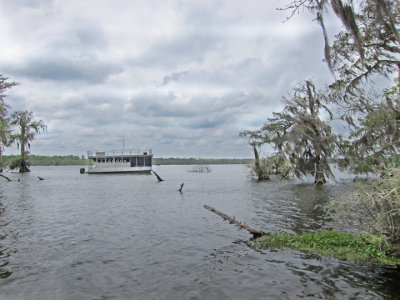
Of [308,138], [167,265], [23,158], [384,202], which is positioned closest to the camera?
[384,202]

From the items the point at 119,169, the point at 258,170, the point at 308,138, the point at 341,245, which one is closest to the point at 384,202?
the point at 341,245

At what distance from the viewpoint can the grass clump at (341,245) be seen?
287 inches

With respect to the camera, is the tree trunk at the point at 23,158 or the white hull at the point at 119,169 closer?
the tree trunk at the point at 23,158

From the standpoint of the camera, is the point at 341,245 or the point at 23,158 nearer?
the point at 341,245

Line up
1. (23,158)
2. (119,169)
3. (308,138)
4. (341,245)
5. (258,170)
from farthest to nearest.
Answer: (23,158)
(119,169)
(258,170)
(308,138)
(341,245)

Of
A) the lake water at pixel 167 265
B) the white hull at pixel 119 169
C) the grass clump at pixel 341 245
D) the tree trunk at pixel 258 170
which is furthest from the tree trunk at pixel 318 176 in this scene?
the white hull at pixel 119 169

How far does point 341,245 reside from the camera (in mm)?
8617

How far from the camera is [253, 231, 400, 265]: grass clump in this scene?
23.9ft

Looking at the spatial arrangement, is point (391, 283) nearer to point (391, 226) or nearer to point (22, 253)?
point (391, 226)

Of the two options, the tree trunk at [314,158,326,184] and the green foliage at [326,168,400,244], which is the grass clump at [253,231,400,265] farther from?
the tree trunk at [314,158,326,184]

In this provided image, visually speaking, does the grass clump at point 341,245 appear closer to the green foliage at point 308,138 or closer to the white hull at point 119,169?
the green foliage at point 308,138

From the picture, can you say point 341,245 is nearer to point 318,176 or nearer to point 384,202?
point 384,202

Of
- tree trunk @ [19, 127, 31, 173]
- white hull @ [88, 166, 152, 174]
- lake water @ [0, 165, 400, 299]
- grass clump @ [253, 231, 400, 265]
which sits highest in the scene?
tree trunk @ [19, 127, 31, 173]

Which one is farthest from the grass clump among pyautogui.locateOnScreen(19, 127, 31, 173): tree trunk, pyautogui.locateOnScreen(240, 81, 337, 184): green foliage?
pyautogui.locateOnScreen(19, 127, 31, 173): tree trunk
